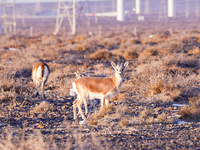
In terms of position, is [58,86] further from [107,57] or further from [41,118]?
[107,57]

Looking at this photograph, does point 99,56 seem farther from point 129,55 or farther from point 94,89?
point 94,89

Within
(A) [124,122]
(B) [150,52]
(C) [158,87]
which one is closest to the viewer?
(A) [124,122]

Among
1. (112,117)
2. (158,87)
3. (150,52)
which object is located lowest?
(112,117)

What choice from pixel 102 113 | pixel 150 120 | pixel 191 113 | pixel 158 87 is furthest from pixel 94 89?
pixel 158 87

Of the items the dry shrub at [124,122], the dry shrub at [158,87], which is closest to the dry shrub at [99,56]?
the dry shrub at [158,87]

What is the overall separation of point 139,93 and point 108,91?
8.73ft

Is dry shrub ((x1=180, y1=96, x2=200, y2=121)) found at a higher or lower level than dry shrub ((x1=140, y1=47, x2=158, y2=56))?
lower

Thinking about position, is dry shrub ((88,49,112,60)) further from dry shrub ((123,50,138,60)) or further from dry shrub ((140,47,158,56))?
dry shrub ((140,47,158,56))

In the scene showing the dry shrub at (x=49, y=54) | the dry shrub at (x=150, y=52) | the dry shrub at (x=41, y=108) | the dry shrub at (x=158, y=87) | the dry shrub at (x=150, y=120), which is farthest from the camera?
the dry shrub at (x=150, y=52)

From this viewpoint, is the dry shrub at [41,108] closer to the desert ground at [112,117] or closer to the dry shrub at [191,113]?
the desert ground at [112,117]

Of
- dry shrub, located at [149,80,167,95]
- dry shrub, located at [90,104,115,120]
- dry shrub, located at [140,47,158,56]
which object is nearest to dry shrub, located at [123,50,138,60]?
dry shrub, located at [140,47,158,56]

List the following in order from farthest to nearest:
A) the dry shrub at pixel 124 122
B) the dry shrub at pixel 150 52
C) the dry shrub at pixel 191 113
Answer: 1. the dry shrub at pixel 150 52
2. the dry shrub at pixel 191 113
3. the dry shrub at pixel 124 122

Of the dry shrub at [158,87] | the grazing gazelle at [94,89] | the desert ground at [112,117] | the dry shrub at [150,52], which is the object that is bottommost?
the desert ground at [112,117]

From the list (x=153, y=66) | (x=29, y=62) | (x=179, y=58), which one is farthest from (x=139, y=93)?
(x=29, y=62)
